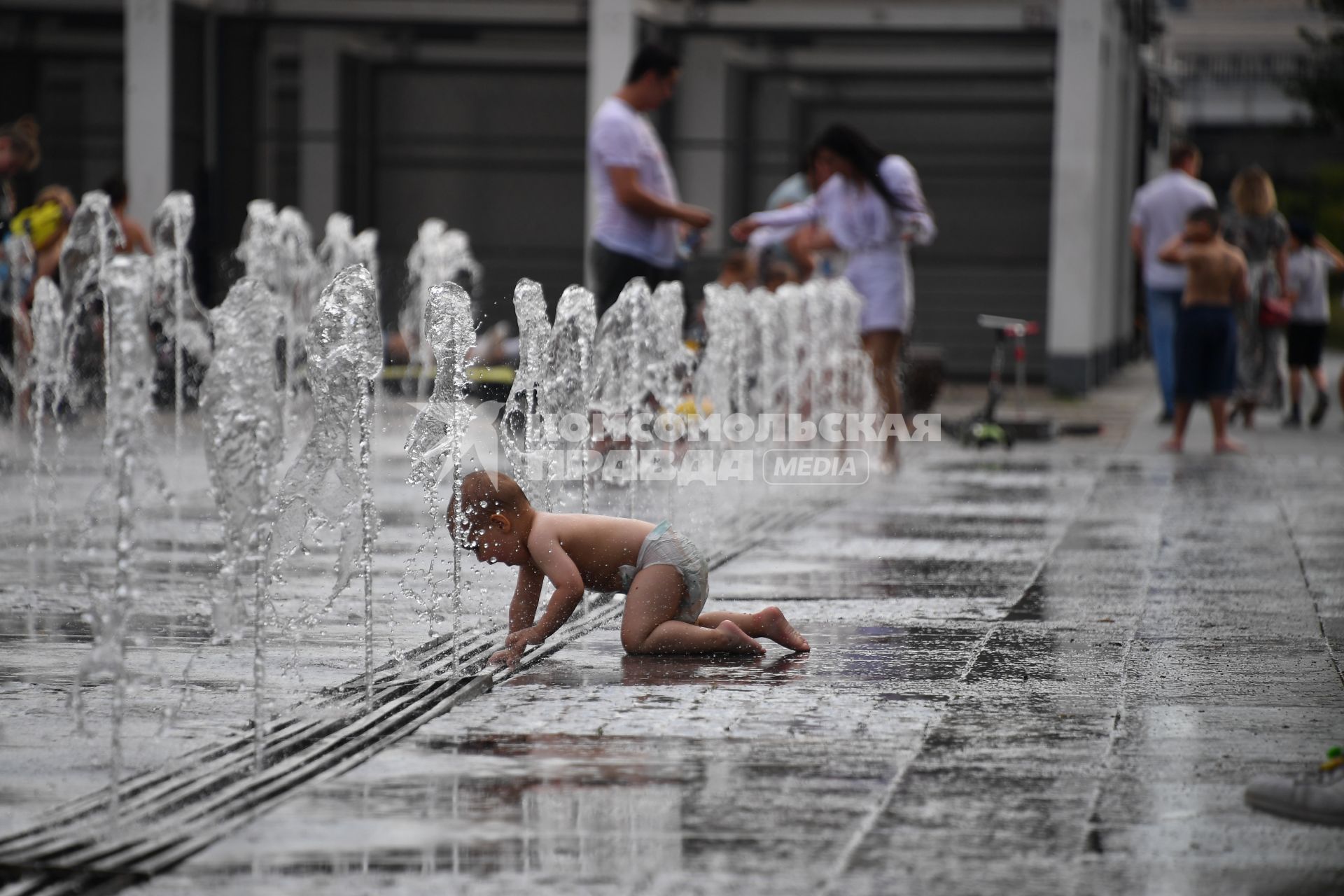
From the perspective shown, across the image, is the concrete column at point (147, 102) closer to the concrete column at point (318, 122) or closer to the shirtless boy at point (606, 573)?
the concrete column at point (318, 122)

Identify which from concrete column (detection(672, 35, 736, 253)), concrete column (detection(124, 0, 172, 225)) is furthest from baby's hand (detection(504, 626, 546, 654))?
concrete column (detection(672, 35, 736, 253))

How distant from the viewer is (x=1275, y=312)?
16.3 m

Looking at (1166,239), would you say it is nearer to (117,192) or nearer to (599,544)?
(117,192)

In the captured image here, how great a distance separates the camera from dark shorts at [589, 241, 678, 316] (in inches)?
420

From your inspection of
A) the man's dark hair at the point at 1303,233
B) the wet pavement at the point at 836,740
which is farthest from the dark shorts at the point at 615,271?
the man's dark hair at the point at 1303,233

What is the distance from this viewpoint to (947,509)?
9.95 meters

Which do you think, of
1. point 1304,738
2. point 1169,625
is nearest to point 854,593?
point 1169,625

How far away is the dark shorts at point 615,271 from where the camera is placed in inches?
420

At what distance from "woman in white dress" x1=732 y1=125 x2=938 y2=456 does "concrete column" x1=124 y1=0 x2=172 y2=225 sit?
26.4ft

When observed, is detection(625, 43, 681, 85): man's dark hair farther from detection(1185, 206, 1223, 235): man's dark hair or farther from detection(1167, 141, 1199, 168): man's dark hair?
detection(1167, 141, 1199, 168): man's dark hair

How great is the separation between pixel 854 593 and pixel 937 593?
11.5 inches

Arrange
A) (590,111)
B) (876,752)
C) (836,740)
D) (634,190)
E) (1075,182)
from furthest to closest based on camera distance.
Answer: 1. (590,111)
2. (1075,182)
3. (634,190)
4. (836,740)
5. (876,752)

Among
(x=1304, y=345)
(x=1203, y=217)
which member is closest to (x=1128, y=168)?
(x=1304, y=345)

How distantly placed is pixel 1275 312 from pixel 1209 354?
3.26m
